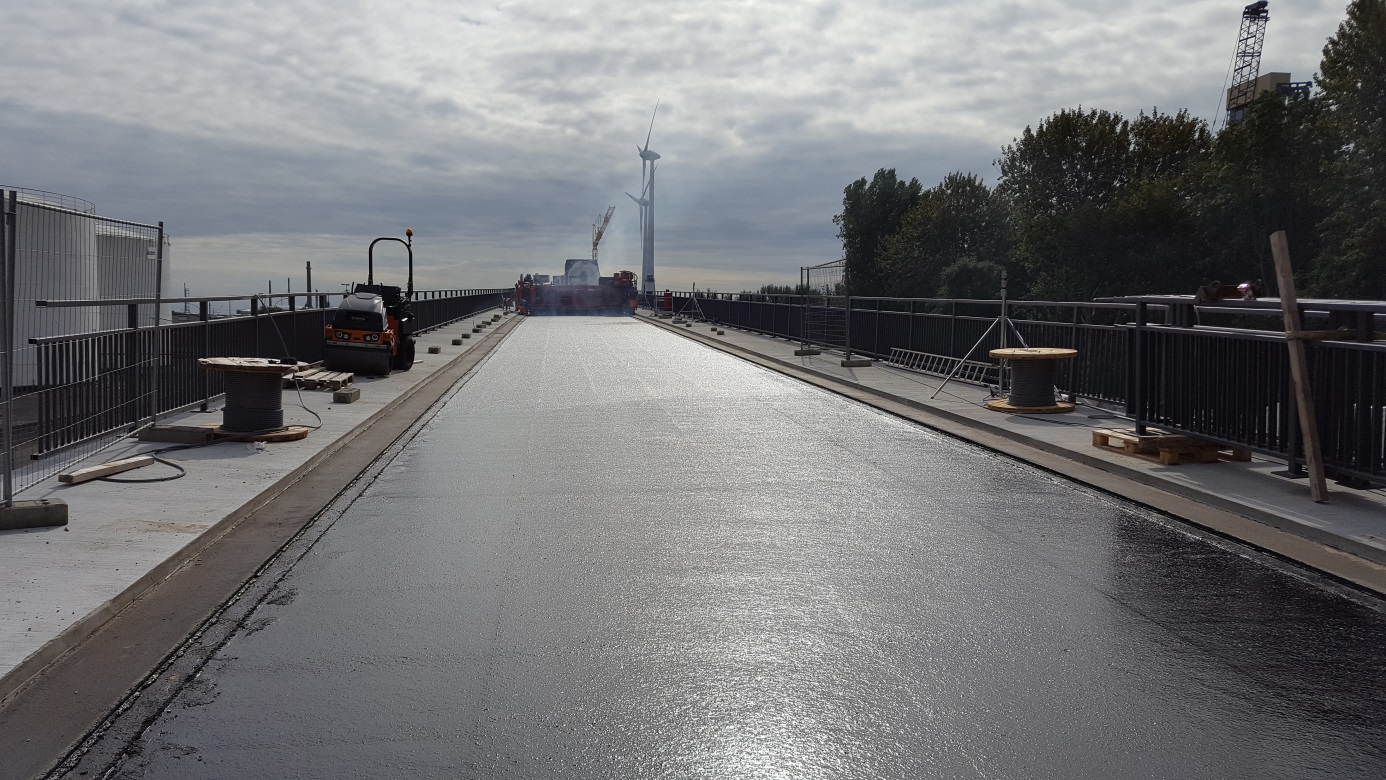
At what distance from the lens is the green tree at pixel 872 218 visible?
127m

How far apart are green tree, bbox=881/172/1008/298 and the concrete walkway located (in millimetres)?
100946

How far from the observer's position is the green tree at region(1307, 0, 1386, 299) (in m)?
56.8

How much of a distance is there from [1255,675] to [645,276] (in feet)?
309

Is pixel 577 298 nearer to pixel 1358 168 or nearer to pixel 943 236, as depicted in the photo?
pixel 1358 168

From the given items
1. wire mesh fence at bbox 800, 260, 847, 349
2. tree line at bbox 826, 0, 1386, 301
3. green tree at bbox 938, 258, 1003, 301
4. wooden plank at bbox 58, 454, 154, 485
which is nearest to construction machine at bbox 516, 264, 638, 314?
tree line at bbox 826, 0, 1386, 301

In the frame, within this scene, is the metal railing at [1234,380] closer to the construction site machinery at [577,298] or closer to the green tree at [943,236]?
the construction site machinery at [577,298]

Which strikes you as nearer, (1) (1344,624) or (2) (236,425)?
(1) (1344,624)

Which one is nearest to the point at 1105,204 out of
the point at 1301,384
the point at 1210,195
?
the point at 1210,195

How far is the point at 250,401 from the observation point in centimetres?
1249

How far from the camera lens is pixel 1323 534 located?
26.3 ft

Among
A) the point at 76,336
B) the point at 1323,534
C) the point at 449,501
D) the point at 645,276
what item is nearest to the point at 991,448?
the point at 1323,534

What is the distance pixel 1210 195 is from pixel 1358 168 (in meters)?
12.5

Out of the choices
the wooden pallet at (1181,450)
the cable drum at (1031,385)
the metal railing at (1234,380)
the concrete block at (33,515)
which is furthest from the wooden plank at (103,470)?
the cable drum at (1031,385)

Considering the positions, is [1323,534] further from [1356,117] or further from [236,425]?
[1356,117]
